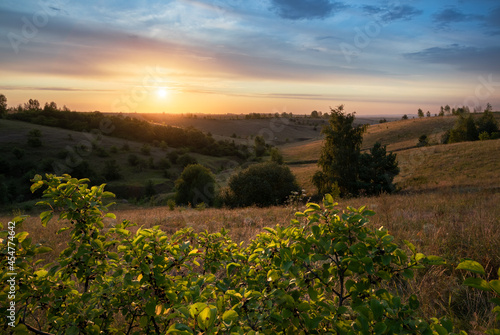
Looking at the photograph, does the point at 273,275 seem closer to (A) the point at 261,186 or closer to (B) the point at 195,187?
(A) the point at 261,186

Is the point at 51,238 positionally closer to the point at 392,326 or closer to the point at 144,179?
the point at 392,326

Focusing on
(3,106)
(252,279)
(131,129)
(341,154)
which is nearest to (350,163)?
(341,154)

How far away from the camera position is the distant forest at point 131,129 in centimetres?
7956

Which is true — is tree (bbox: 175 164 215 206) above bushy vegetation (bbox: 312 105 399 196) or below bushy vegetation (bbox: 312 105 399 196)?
below

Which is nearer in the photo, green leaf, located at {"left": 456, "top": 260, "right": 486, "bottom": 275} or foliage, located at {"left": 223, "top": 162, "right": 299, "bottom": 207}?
green leaf, located at {"left": 456, "top": 260, "right": 486, "bottom": 275}

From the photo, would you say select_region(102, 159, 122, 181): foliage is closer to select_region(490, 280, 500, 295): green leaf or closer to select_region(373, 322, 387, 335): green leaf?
select_region(373, 322, 387, 335): green leaf

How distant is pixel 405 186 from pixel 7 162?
6488cm

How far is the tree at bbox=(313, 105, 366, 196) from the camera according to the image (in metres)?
27.0

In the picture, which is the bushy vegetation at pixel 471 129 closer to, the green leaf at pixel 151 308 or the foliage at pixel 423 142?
the foliage at pixel 423 142

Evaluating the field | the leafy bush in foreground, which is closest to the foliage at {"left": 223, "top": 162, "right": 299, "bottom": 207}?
the field

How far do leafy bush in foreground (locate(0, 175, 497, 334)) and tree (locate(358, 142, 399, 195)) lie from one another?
24.4 metres

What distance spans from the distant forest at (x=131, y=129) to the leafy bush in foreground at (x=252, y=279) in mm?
79681

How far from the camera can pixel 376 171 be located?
25312mm

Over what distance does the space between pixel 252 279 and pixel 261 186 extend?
2440 centimetres
